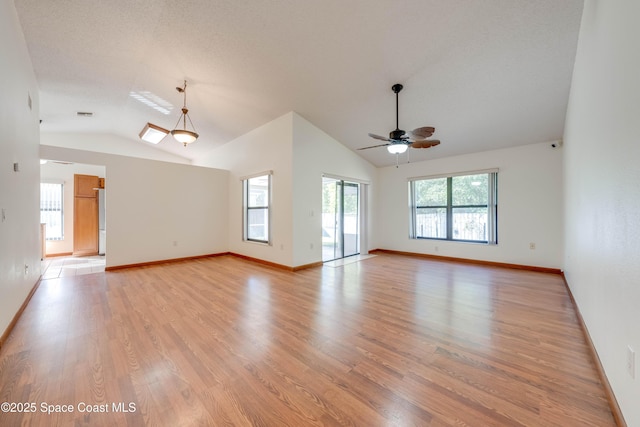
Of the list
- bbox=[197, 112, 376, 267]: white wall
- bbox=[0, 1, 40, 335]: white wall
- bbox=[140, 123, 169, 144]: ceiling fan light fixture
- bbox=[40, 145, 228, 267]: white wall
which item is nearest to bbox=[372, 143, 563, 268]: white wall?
bbox=[197, 112, 376, 267]: white wall

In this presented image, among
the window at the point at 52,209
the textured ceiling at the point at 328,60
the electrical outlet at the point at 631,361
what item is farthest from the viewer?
the window at the point at 52,209

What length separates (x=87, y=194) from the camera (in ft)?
21.1

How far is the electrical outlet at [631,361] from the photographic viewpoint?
1.20 m

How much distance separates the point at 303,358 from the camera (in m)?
1.96

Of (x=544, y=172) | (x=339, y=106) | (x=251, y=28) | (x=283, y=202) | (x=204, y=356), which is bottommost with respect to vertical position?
(x=204, y=356)

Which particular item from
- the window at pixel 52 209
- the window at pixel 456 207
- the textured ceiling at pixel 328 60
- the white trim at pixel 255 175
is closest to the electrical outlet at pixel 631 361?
the textured ceiling at pixel 328 60

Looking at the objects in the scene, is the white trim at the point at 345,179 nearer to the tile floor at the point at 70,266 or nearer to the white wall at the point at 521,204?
the white wall at the point at 521,204

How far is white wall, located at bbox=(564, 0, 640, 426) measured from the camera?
123cm

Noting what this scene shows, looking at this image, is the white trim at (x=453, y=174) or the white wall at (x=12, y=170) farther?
the white trim at (x=453, y=174)

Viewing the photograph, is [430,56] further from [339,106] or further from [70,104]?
[70,104]

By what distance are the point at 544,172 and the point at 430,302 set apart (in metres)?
3.82

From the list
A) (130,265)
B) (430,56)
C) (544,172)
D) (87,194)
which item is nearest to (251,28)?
(430,56)

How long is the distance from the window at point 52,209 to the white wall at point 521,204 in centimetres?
962

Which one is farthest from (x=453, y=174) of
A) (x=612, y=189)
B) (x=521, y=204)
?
(x=612, y=189)
